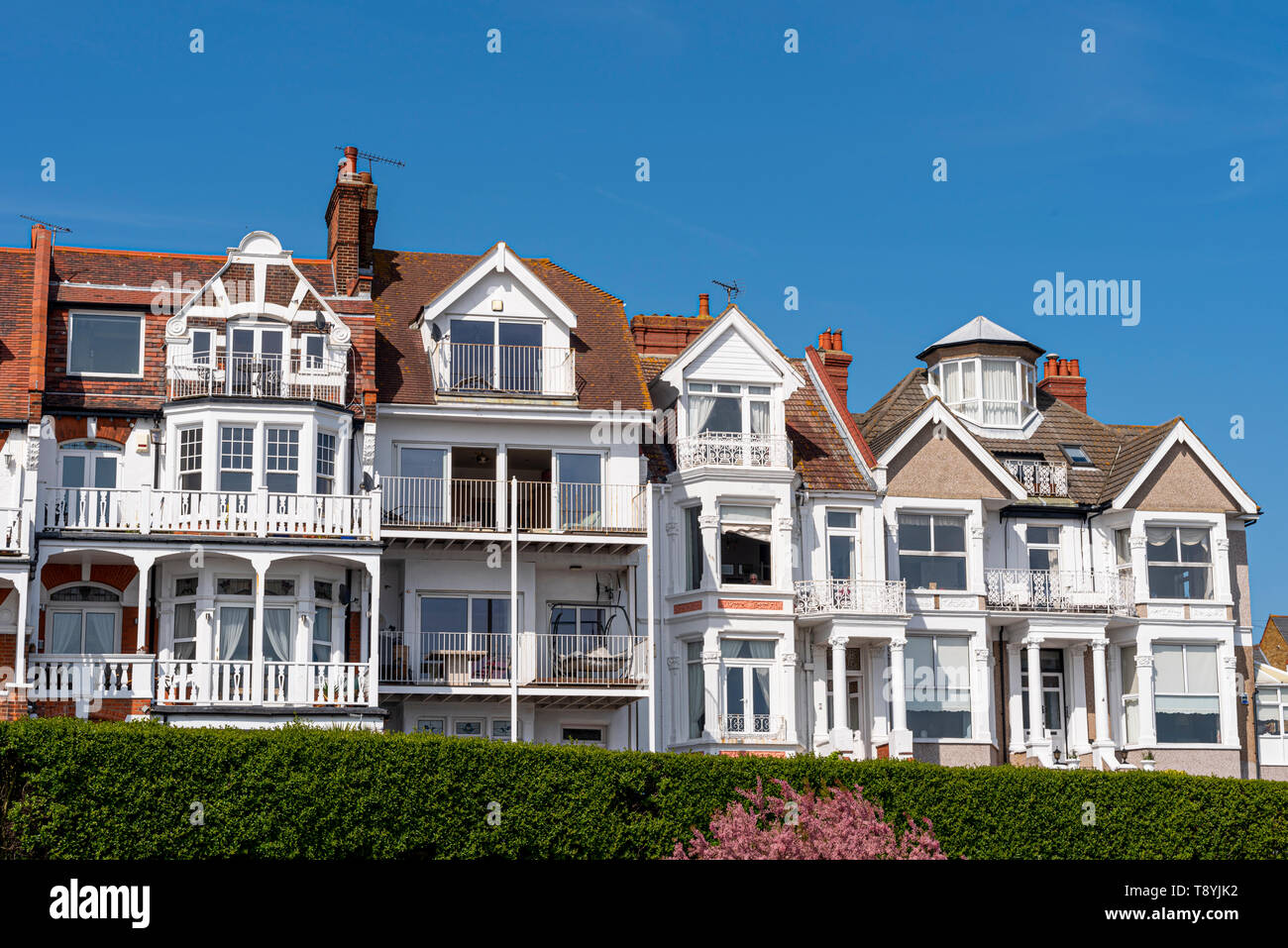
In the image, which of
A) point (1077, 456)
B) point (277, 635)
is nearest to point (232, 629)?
point (277, 635)

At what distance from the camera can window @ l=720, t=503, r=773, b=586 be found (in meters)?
41.5

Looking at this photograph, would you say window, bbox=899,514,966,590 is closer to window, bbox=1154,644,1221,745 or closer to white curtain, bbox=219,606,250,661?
window, bbox=1154,644,1221,745

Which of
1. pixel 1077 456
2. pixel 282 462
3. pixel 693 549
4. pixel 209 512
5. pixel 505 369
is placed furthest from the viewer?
pixel 1077 456

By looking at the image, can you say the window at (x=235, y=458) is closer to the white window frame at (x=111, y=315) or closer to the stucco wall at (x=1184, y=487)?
the white window frame at (x=111, y=315)

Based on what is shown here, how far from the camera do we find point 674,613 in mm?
41438

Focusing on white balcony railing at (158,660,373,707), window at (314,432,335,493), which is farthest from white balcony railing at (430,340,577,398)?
white balcony railing at (158,660,373,707)

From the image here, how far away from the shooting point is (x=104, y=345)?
39344mm

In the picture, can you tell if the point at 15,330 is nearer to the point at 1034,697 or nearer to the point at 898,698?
the point at 898,698

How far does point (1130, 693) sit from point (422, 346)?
1885 cm

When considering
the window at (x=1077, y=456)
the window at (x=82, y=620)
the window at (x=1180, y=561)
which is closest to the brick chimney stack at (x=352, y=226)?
the window at (x=82, y=620)

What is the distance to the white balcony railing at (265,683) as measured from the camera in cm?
3562
